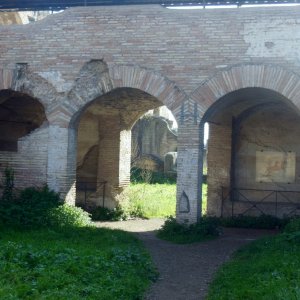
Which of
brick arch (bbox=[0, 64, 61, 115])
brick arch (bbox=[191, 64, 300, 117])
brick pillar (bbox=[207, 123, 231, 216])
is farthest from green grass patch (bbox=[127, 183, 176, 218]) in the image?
brick arch (bbox=[191, 64, 300, 117])

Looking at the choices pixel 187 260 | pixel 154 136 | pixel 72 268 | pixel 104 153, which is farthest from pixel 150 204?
pixel 154 136

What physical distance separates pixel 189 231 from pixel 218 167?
3.96 m

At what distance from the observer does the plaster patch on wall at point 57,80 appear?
11961mm

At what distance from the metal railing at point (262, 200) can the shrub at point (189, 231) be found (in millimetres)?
3122

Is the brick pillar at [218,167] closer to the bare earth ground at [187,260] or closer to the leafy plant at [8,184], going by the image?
the bare earth ground at [187,260]

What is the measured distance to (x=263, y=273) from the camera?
7.34 metres

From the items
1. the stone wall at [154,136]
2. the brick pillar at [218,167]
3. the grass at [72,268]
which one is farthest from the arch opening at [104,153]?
the stone wall at [154,136]

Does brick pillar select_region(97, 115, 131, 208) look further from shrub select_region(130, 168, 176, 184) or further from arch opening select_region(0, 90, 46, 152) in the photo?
shrub select_region(130, 168, 176, 184)

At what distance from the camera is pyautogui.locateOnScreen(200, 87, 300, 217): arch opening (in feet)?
46.9

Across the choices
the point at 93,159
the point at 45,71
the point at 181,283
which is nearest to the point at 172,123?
the point at 93,159

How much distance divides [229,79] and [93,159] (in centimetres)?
589

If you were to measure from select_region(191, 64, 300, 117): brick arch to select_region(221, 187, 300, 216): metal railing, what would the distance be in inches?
161

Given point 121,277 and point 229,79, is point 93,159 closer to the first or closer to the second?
point 229,79

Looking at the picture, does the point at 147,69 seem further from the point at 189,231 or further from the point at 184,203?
the point at 189,231
